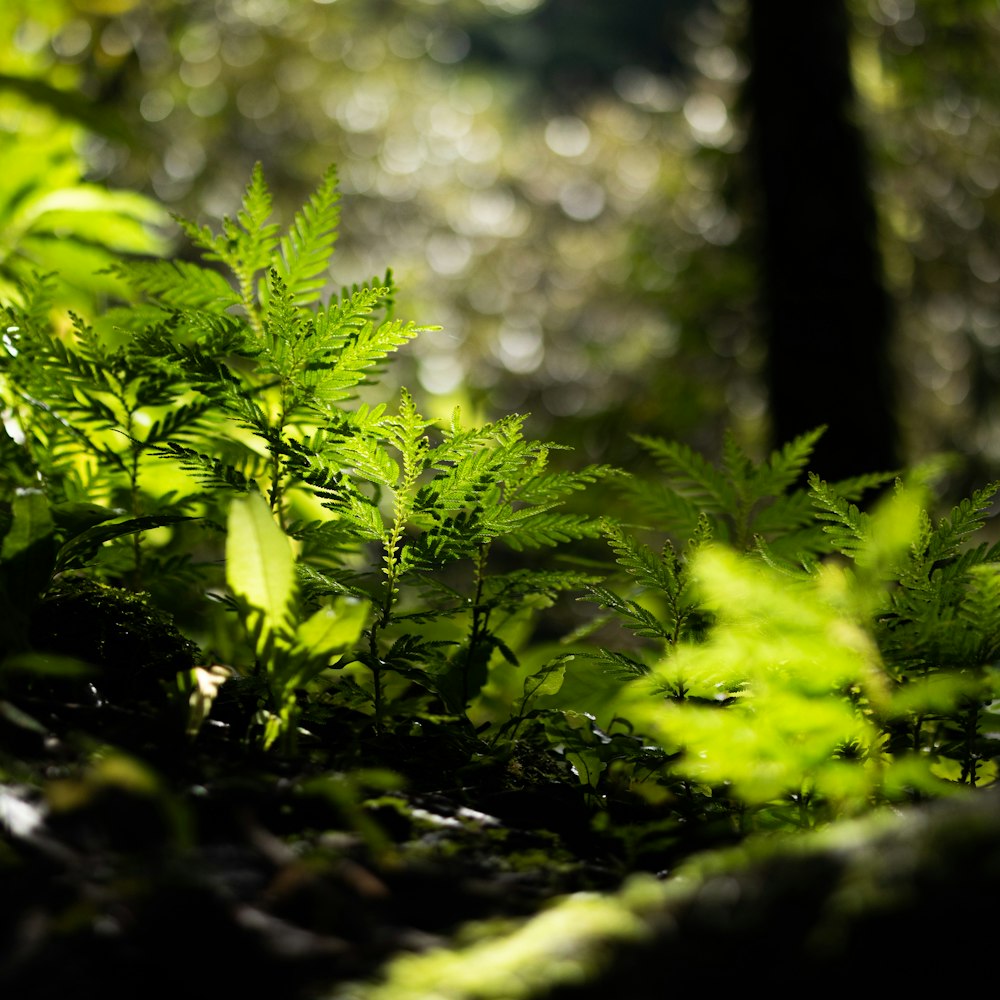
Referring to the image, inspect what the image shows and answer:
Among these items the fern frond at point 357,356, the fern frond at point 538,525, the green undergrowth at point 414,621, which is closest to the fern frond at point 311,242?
the green undergrowth at point 414,621

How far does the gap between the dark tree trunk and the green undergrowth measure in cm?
350

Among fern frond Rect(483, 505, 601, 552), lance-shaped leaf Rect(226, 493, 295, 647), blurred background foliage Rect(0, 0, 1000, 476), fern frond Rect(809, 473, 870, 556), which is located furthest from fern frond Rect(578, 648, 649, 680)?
blurred background foliage Rect(0, 0, 1000, 476)

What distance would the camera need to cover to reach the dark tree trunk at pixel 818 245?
452 cm

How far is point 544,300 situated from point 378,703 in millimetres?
23896

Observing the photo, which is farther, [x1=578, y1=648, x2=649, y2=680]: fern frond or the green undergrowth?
[x1=578, y1=648, x2=649, y2=680]: fern frond

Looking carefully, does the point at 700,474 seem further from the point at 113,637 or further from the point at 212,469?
the point at 113,637

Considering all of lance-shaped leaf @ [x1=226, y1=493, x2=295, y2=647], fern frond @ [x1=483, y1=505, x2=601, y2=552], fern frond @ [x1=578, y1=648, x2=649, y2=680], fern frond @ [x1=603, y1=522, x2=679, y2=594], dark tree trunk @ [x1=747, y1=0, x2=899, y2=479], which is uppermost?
dark tree trunk @ [x1=747, y1=0, x2=899, y2=479]

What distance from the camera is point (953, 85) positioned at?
8828 mm

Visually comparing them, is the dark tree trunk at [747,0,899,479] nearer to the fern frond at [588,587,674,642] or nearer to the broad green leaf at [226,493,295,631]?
the fern frond at [588,587,674,642]

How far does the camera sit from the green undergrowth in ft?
2.52

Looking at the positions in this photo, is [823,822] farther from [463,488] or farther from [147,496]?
[147,496]

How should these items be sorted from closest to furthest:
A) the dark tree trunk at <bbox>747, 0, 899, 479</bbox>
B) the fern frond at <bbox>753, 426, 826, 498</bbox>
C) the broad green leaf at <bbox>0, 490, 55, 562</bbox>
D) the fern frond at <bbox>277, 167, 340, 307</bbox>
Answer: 1. the broad green leaf at <bbox>0, 490, 55, 562</bbox>
2. the fern frond at <bbox>277, 167, 340, 307</bbox>
3. the fern frond at <bbox>753, 426, 826, 498</bbox>
4. the dark tree trunk at <bbox>747, 0, 899, 479</bbox>

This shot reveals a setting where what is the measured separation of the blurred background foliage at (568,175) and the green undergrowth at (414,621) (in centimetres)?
62

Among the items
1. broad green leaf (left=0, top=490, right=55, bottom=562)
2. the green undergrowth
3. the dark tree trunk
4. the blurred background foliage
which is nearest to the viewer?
the green undergrowth
